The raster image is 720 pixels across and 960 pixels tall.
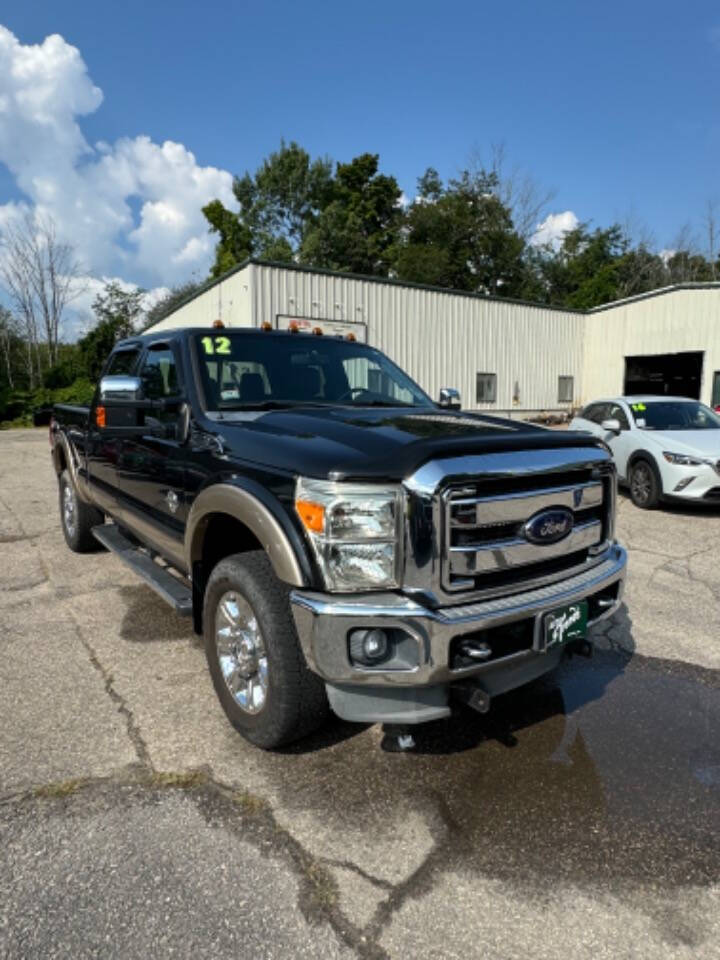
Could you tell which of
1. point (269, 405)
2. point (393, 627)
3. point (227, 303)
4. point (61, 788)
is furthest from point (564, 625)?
point (227, 303)

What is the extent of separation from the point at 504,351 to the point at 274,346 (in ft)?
57.3

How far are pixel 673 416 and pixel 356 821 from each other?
334 inches

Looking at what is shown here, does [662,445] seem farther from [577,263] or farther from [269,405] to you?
[577,263]

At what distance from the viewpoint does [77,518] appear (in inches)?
231

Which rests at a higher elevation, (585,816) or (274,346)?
(274,346)

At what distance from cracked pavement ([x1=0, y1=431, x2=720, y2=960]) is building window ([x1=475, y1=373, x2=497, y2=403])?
16.2 meters

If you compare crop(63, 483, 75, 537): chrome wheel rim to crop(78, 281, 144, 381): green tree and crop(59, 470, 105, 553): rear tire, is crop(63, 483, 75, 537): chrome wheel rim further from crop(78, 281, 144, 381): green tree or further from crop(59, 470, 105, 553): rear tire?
crop(78, 281, 144, 381): green tree

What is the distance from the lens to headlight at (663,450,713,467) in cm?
777

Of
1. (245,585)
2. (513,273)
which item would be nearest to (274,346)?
(245,585)

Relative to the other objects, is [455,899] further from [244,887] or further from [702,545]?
[702,545]

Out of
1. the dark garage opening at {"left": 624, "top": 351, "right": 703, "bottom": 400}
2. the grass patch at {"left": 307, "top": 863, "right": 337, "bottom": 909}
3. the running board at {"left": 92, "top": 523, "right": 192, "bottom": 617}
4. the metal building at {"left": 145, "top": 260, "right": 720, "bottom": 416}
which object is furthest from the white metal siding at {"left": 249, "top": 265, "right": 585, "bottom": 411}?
the grass patch at {"left": 307, "top": 863, "right": 337, "bottom": 909}

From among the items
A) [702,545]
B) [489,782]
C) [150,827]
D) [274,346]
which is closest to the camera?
[150,827]

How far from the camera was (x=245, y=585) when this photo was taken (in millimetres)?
2625

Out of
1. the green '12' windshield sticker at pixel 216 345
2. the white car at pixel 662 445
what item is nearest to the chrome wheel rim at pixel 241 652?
the green '12' windshield sticker at pixel 216 345
